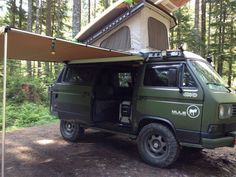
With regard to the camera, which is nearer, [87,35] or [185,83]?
[185,83]

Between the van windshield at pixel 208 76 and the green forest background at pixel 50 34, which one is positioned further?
the green forest background at pixel 50 34

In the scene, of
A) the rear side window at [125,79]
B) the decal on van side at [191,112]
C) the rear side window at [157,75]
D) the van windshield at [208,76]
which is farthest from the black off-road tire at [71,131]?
the van windshield at [208,76]

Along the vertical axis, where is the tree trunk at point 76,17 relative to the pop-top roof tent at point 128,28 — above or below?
above

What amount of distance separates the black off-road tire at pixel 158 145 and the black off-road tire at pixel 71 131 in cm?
219

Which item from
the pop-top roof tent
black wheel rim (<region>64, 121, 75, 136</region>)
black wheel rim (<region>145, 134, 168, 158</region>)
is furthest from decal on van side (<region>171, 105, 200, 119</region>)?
black wheel rim (<region>64, 121, 75, 136</region>)

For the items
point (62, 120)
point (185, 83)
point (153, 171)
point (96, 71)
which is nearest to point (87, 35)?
point (96, 71)

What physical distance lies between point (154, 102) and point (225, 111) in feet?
4.51

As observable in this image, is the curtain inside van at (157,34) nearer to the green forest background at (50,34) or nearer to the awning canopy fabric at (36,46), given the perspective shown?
the awning canopy fabric at (36,46)

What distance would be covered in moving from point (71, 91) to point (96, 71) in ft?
2.94

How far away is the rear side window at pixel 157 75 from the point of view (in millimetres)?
6285

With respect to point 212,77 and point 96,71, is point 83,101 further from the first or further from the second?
point 212,77

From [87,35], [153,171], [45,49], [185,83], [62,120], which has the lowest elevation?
[153,171]

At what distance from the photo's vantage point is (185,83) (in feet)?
19.5

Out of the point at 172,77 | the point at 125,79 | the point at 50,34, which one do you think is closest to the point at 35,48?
the point at 172,77
